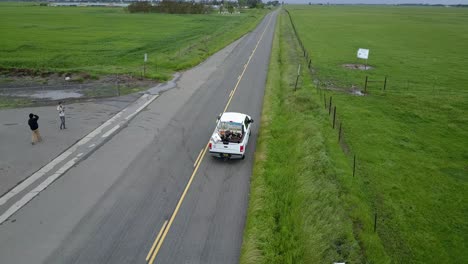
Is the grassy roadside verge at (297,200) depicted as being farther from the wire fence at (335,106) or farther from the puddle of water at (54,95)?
the puddle of water at (54,95)

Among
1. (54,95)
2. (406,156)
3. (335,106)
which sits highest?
(335,106)

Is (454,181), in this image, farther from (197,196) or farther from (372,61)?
(372,61)

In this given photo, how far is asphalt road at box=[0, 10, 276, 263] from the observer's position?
447 inches

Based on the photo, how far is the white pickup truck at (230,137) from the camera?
17047mm

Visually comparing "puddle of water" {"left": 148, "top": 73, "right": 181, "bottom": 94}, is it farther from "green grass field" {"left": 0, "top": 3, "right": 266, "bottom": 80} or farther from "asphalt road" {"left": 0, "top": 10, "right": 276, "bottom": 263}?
"asphalt road" {"left": 0, "top": 10, "right": 276, "bottom": 263}

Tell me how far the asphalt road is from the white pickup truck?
1.92 feet

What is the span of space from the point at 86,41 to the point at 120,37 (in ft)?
22.5

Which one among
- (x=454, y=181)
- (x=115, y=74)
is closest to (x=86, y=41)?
(x=115, y=74)

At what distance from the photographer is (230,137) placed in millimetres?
18109

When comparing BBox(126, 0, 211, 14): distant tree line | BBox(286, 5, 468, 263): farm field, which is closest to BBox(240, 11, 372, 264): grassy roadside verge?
BBox(286, 5, 468, 263): farm field

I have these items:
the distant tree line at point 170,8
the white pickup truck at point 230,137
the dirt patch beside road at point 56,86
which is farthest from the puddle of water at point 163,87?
the distant tree line at point 170,8

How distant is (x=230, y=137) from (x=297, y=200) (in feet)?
17.9

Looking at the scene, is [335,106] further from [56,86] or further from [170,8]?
[170,8]

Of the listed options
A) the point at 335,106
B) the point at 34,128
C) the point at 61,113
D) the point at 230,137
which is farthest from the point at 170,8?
the point at 230,137
